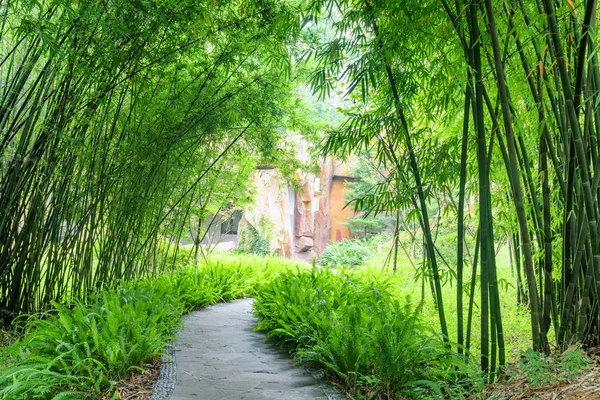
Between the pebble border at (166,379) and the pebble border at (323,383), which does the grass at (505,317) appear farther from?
the pebble border at (166,379)

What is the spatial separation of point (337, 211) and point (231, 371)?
15.8 m

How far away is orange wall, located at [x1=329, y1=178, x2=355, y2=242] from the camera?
1877cm

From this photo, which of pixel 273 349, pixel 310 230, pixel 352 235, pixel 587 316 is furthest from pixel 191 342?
pixel 352 235

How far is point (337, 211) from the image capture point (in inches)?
756

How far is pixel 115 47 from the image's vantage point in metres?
3.93

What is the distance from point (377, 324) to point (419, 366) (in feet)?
1.11

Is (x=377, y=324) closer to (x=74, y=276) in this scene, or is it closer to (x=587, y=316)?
(x=587, y=316)

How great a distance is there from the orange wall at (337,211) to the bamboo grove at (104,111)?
42.8 feet

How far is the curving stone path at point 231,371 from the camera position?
117 inches

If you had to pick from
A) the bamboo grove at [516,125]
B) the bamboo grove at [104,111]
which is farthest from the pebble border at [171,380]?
the bamboo grove at [104,111]

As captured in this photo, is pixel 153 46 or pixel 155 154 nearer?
pixel 153 46

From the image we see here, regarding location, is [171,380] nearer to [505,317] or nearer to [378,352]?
[378,352]

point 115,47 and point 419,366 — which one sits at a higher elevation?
point 115,47

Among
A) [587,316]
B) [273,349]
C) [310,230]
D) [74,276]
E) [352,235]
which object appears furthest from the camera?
[352,235]
